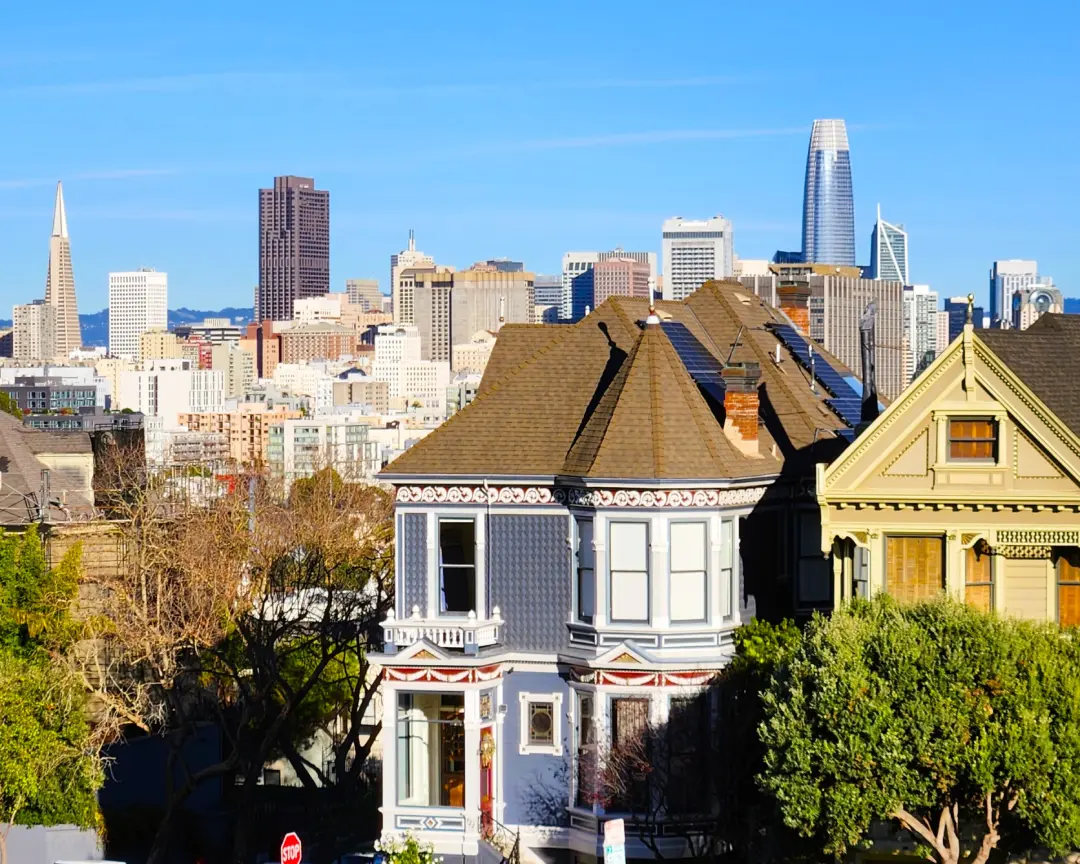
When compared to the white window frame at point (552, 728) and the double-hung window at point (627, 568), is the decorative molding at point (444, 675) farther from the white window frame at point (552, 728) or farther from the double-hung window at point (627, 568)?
the double-hung window at point (627, 568)

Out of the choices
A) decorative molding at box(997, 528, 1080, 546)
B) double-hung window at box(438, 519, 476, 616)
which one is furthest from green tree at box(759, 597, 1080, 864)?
double-hung window at box(438, 519, 476, 616)

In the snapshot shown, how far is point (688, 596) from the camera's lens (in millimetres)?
34875

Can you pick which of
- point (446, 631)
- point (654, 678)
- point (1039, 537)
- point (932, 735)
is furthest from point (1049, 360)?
point (446, 631)

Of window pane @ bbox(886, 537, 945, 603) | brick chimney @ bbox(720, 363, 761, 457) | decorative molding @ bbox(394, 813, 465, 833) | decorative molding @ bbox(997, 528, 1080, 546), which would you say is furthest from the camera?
brick chimney @ bbox(720, 363, 761, 457)

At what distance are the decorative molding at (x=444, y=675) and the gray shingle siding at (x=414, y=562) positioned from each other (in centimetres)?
115

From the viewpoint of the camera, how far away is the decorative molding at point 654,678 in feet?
113

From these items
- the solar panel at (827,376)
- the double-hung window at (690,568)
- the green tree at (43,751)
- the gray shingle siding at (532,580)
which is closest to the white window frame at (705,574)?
the double-hung window at (690,568)

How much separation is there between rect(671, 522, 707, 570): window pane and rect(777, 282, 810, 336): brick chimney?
40.6 ft

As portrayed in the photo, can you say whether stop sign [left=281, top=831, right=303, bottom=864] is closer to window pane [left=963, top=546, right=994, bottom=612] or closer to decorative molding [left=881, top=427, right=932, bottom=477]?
decorative molding [left=881, top=427, right=932, bottom=477]

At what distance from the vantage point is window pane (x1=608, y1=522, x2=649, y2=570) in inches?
1372

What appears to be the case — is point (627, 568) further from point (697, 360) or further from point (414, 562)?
point (697, 360)

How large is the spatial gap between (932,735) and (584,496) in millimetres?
7913

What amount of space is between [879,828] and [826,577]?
17.7 feet

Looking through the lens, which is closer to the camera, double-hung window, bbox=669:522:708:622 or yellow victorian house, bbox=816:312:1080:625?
yellow victorian house, bbox=816:312:1080:625
